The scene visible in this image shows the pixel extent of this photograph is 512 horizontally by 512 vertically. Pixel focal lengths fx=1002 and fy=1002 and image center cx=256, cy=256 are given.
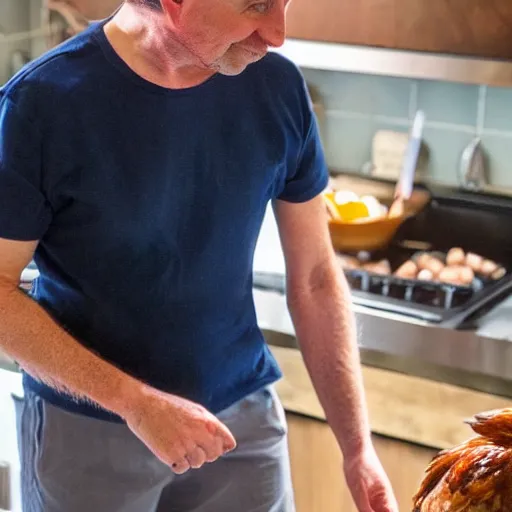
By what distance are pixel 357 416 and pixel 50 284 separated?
1.38ft

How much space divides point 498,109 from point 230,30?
114cm

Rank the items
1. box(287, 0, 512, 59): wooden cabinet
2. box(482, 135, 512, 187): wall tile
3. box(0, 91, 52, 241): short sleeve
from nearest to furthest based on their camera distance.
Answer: box(0, 91, 52, 241): short sleeve, box(287, 0, 512, 59): wooden cabinet, box(482, 135, 512, 187): wall tile

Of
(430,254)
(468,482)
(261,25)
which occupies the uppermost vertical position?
(261,25)

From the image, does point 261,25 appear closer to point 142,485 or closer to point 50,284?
point 50,284

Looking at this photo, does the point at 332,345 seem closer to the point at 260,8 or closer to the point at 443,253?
the point at 260,8

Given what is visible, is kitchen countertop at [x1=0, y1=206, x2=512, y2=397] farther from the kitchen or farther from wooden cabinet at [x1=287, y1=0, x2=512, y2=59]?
wooden cabinet at [x1=287, y1=0, x2=512, y2=59]

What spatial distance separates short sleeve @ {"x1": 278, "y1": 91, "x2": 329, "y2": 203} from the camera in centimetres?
128

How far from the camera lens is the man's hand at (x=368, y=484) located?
112 cm

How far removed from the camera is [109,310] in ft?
3.86

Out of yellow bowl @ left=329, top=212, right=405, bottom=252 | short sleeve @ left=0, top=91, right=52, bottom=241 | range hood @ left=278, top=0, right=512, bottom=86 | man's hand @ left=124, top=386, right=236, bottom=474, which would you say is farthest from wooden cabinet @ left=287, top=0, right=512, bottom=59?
man's hand @ left=124, top=386, right=236, bottom=474

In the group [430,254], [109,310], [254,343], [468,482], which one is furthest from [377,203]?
[468,482]

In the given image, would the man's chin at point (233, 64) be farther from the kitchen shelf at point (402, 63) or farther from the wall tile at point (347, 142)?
the wall tile at point (347, 142)

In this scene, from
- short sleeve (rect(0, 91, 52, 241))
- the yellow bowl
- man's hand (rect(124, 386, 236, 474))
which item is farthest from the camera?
the yellow bowl

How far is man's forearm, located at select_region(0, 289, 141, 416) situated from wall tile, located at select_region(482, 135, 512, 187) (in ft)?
4.02
